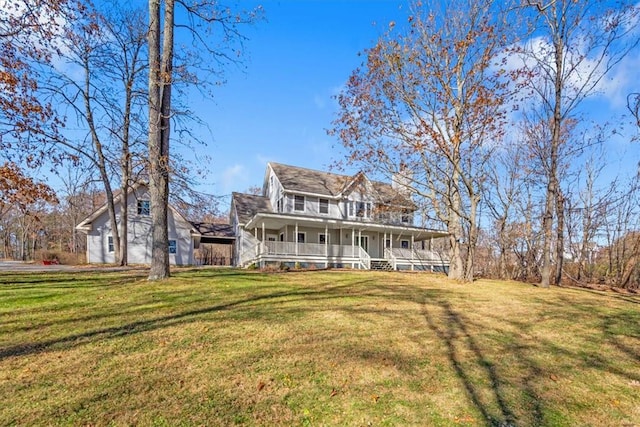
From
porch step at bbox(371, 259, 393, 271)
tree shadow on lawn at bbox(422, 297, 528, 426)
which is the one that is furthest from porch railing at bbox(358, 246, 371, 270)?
tree shadow on lawn at bbox(422, 297, 528, 426)

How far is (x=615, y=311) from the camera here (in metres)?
8.02

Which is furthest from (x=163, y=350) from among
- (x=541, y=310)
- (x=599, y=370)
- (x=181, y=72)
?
(x=181, y=72)

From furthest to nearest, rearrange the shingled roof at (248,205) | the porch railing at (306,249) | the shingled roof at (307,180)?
1. the shingled roof at (248,205)
2. the shingled roof at (307,180)
3. the porch railing at (306,249)

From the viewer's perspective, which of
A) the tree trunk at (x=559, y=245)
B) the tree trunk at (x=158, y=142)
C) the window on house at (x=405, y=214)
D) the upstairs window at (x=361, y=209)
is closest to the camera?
the tree trunk at (x=158, y=142)

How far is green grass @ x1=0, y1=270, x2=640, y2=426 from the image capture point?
3055 millimetres

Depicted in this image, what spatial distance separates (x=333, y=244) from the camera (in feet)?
82.7

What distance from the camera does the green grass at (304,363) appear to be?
3055 millimetres

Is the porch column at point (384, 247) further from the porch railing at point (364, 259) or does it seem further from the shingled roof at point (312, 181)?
the shingled roof at point (312, 181)

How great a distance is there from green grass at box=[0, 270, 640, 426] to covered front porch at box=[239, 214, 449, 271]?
13420 mm

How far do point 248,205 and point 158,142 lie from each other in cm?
1638

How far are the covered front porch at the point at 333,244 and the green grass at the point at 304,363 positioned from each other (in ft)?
44.0

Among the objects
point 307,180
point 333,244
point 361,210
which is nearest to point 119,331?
point 333,244

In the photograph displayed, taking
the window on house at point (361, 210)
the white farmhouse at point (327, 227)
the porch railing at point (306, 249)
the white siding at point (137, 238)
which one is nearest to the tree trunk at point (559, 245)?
the white farmhouse at point (327, 227)

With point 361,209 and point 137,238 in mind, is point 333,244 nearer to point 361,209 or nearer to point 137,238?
point 361,209
